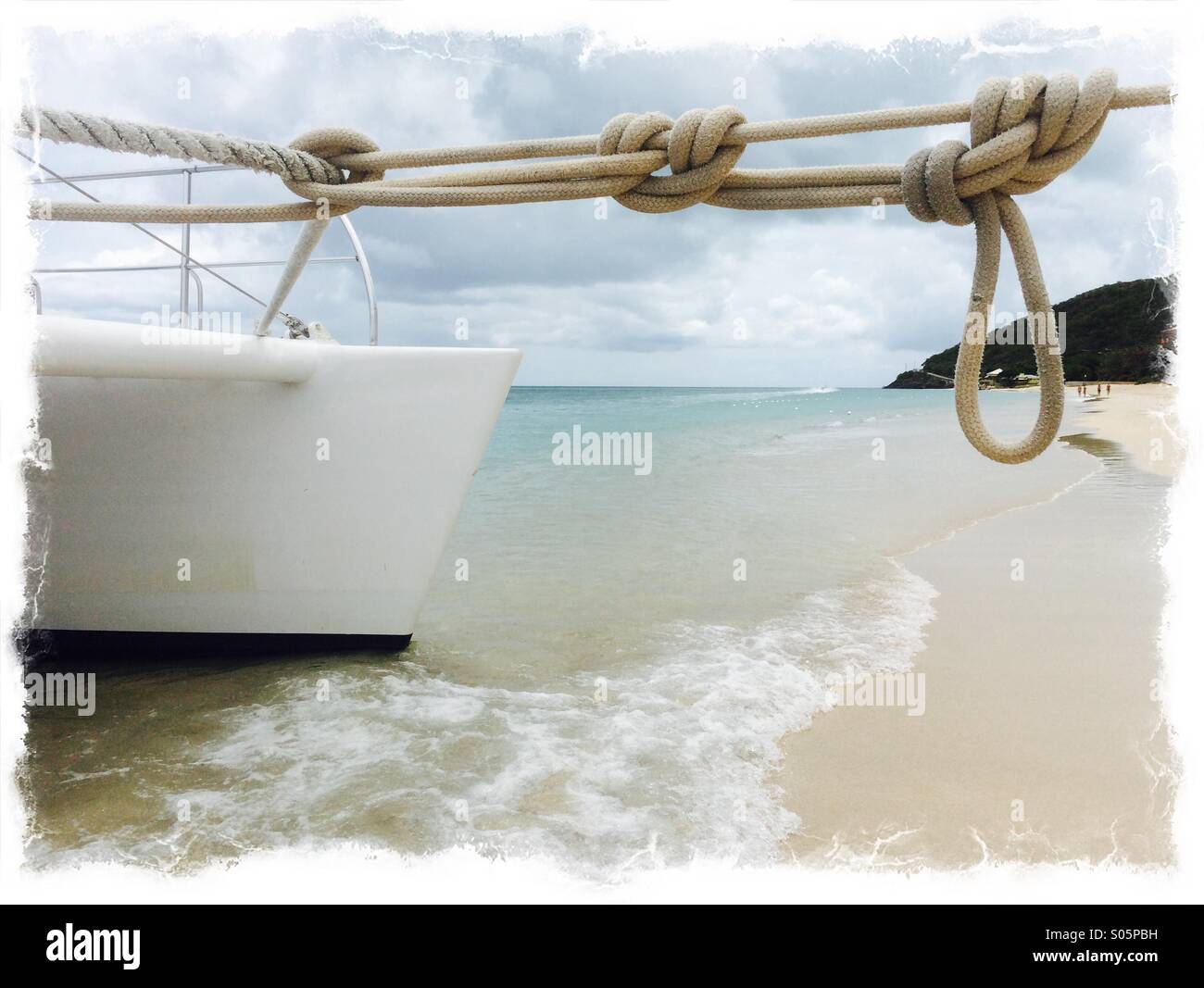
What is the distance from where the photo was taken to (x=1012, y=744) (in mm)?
2867

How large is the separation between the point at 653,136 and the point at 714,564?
16.0ft

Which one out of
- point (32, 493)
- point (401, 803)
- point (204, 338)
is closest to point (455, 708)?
point (401, 803)

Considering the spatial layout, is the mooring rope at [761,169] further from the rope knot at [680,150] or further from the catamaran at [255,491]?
the catamaran at [255,491]

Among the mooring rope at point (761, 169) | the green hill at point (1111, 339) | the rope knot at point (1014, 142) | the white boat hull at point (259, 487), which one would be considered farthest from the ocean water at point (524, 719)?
the green hill at point (1111, 339)

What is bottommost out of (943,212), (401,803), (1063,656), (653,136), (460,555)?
(401,803)

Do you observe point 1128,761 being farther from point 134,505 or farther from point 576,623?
point 134,505

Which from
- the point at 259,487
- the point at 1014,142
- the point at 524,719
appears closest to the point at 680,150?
the point at 1014,142

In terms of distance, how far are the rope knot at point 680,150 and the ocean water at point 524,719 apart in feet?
5.64

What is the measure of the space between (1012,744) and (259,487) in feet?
10.1

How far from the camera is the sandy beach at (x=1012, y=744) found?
2299 millimetres

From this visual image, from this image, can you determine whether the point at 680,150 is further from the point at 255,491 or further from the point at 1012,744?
the point at 255,491

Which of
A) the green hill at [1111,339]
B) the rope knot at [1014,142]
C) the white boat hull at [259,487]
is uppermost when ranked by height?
the green hill at [1111,339]

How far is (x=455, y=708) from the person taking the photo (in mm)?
3318

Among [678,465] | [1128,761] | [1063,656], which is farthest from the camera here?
[678,465]
